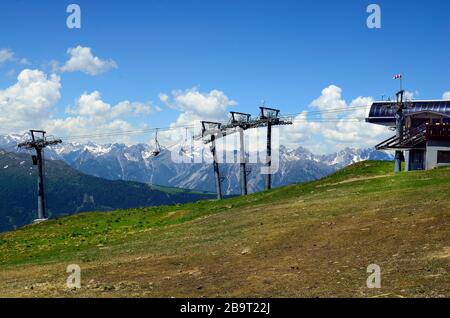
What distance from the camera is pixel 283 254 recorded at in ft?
80.7

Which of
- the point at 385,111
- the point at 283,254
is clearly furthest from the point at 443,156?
the point at 385,111

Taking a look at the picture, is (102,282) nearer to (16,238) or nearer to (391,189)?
(391,189)

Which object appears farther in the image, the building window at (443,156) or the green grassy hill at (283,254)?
the building window at (443,156)

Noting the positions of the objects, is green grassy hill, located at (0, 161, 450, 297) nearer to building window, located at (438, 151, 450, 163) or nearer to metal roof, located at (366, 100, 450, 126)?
building window, located at (438, 151, 450, 163)

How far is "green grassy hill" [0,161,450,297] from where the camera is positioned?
19.2 meters

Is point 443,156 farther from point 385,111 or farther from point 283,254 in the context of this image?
point 385,111

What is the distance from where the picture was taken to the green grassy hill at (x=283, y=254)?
63.2ft

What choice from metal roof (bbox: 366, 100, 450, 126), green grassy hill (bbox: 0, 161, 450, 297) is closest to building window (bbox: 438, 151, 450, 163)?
green grassy hill (bbox: 0, 161, 450, 297)

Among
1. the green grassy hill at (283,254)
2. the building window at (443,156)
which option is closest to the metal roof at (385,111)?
the building window at (443,156)

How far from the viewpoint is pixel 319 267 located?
21453mm

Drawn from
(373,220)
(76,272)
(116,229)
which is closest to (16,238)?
(116,229)

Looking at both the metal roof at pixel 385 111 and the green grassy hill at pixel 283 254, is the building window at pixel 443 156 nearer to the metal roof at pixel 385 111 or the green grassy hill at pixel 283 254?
the green grassy hill at pixel 283 254

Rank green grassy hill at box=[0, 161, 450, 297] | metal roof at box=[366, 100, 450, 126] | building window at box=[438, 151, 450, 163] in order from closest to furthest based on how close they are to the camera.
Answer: green grassy hill at box=[0, 161, 450, 297]
building window at box=[438, 151, 450, 163]
metal roof at box=[366, 100, 450, 126]
